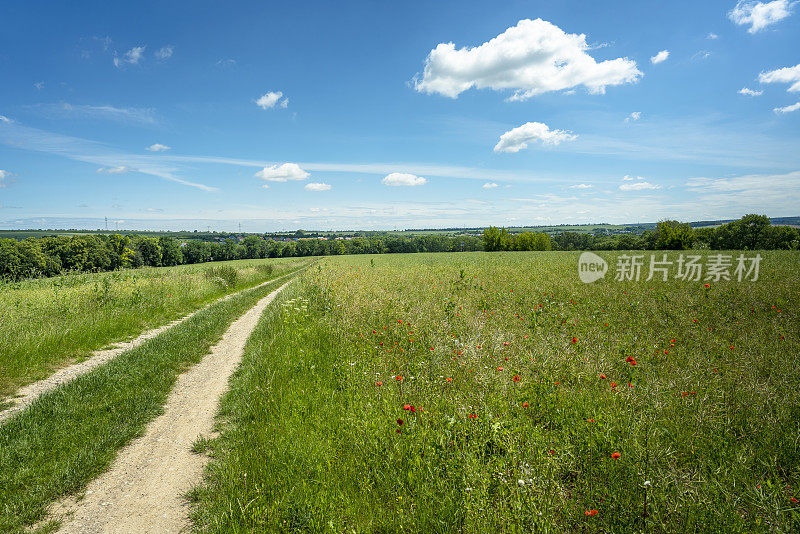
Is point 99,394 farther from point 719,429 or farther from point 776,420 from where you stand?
point 776,420

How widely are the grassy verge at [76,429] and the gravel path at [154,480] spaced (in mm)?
215

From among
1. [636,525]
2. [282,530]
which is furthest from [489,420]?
[282,530]

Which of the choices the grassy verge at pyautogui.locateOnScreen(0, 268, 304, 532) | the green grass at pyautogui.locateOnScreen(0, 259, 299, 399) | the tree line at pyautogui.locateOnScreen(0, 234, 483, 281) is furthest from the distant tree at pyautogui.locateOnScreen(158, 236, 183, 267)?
the grassy verge at pyautogui.locateOnScreen(0, 268, 304, 532)

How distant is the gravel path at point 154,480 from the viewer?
132 inches

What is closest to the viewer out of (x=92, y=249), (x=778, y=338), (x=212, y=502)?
(x=212, y=502)

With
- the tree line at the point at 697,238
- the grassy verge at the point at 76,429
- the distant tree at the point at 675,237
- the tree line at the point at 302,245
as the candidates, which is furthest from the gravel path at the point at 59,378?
the distant tree at the point at 675,237

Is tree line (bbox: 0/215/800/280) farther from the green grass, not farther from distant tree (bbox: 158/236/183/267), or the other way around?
the green grass

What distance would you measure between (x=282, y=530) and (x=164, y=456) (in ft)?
8.52

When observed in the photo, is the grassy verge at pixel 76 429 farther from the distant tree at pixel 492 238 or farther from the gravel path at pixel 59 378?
the distant tree at pixel 492 238

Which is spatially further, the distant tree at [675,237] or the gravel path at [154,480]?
the distant tree at [675,237]

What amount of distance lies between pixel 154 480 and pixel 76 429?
6.63 feet

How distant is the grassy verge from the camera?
12.0ft

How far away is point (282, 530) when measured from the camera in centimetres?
302

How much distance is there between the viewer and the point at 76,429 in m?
4.79
